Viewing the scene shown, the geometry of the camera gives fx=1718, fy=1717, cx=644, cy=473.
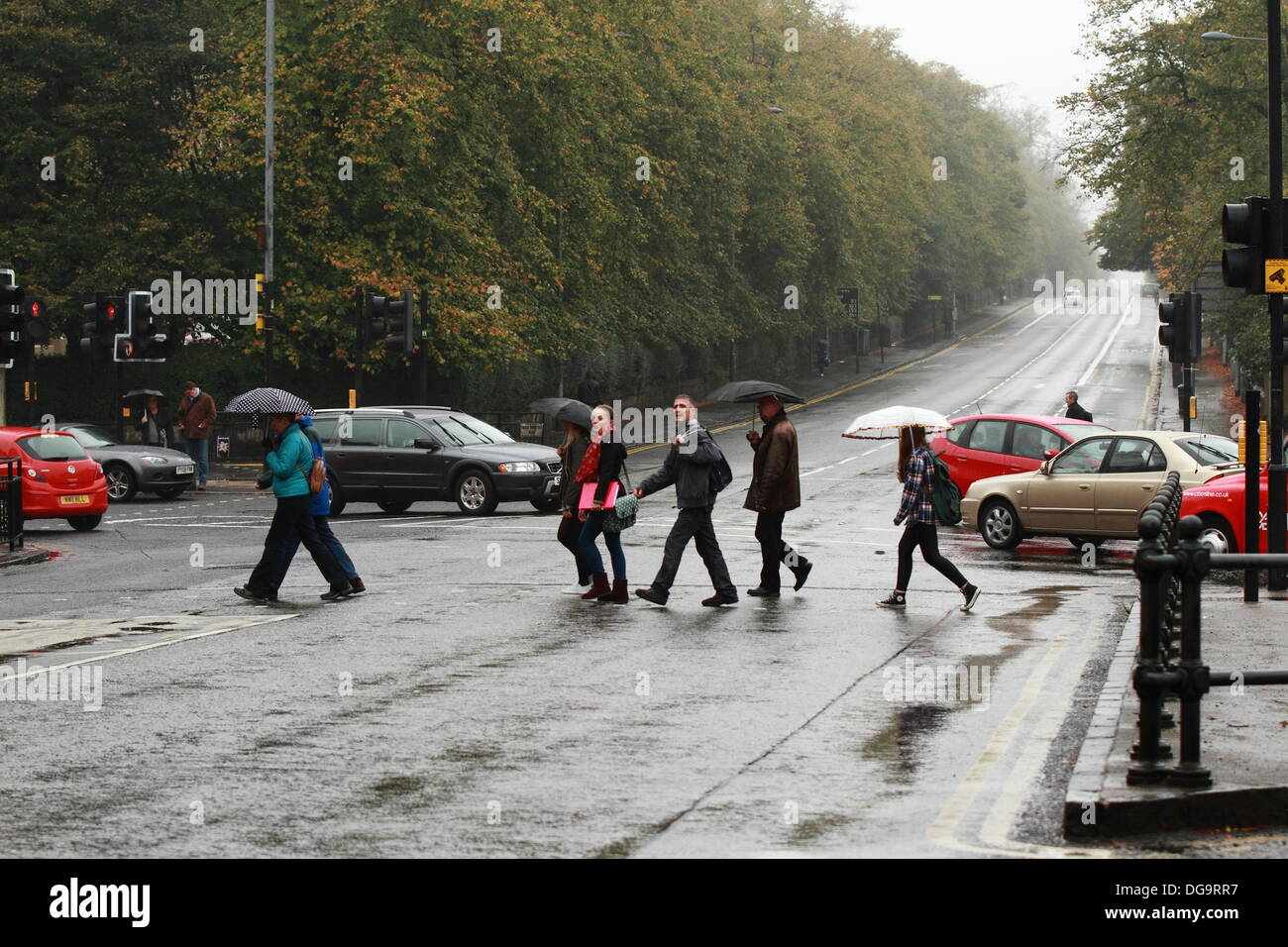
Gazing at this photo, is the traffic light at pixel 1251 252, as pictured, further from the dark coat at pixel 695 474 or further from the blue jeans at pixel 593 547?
the blue jeans at pixel 593 547

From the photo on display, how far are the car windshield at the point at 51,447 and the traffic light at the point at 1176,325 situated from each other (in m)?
16.8


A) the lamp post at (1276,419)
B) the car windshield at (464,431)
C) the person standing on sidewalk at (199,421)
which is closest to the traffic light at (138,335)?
the person standing on sidewalk at (199,421)

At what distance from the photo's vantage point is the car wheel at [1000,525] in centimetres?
2206

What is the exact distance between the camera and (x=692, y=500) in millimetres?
15375

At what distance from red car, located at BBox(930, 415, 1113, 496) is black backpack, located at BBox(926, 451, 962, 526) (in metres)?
10.8

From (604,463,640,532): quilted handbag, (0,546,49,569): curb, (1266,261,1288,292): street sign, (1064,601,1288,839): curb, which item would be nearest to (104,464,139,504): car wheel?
(0,546,49,569): curb

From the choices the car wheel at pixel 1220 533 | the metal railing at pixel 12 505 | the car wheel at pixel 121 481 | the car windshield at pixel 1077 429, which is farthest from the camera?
the car wheel at pixel 121 481

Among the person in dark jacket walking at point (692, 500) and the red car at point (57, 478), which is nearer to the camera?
the person in dark jacket walking at point (692, 500)

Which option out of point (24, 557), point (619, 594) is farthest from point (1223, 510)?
point (24, 557)

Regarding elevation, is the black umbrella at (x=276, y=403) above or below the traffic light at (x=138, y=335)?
below

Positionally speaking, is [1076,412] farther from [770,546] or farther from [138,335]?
[770,546]

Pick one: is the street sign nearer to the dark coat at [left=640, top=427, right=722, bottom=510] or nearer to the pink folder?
the dark coat at [left=640, top=427, right=722, bottom=510]

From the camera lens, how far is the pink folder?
50.8 ft

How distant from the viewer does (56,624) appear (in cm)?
1452
